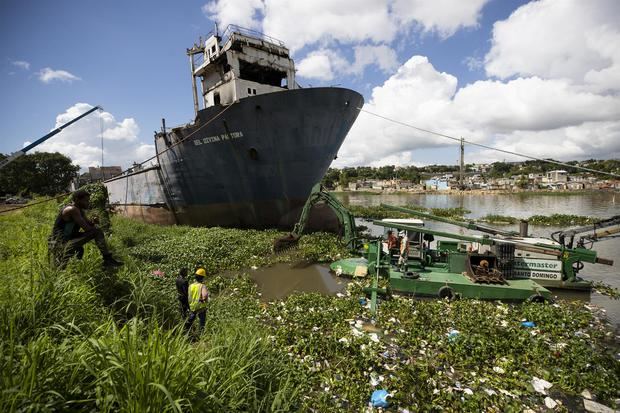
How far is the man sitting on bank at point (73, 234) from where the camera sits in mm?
4867

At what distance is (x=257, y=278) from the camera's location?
10070 mm

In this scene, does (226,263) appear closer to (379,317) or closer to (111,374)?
(379,317)

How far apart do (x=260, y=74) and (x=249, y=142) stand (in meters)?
6.41

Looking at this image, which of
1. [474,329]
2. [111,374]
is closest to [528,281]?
[474,329]

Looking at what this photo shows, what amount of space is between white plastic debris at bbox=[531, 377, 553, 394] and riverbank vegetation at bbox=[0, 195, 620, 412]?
0.06 m

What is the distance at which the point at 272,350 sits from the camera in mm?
4531

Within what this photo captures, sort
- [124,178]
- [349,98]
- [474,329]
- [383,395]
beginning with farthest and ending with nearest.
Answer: [124,178]
[349,98]
[474,329]
[383,395]

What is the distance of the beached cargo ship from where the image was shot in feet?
46.8

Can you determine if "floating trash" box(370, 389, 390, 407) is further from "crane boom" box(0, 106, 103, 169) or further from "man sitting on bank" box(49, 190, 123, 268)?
"crane boom" box(0, 106, 103, 169)

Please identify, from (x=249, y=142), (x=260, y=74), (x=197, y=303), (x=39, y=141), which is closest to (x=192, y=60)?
(x=260, y=74)

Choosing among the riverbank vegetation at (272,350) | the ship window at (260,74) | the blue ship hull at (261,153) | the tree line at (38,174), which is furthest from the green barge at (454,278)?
the tree line at (38,174)

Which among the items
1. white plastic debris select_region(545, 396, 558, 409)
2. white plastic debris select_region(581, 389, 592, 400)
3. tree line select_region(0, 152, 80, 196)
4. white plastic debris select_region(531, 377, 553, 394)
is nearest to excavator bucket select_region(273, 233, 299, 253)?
white plastic debris select_region(531, 377, 553, 394)

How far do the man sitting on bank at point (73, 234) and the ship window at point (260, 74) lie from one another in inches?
567

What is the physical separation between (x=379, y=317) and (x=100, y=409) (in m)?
5.51
